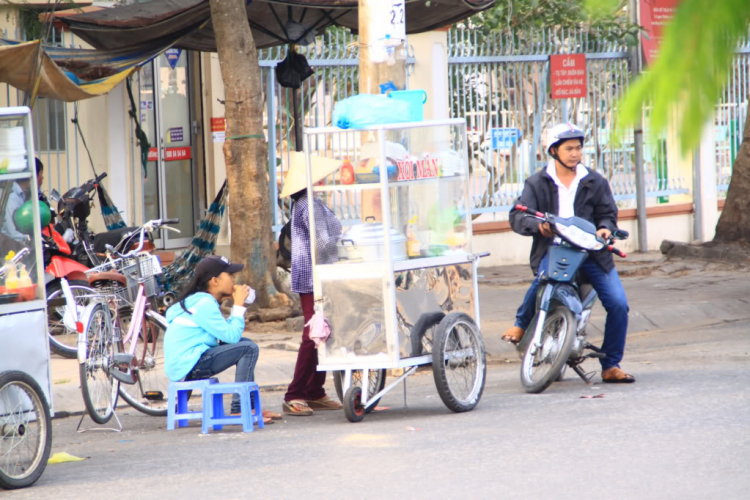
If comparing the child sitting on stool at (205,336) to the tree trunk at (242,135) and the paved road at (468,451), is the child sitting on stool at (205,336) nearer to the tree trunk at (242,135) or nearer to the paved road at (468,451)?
the paved road at (468,451)

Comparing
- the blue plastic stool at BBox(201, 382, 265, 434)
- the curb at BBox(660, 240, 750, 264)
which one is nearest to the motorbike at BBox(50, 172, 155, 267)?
the blue plastic stool at BBox(201, 382, 265, 434)

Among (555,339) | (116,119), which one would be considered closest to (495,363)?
(555,339)

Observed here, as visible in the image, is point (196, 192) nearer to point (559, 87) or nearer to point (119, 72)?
point (119, 72)

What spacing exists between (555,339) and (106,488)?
127 inches

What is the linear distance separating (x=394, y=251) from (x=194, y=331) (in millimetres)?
1346

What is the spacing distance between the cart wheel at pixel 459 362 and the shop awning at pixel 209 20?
481cm

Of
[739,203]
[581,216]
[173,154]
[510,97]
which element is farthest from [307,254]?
[739,203]

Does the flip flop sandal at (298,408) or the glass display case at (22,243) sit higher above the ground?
the glass display case at (22,243)

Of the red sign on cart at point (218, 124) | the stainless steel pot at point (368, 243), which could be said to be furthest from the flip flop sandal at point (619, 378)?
the red sign on cart at point (218, 124)

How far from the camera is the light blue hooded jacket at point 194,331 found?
21.4 ft

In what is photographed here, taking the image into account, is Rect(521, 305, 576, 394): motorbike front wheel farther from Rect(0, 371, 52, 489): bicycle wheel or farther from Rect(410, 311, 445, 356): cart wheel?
Rect(0, 371, 52, 489): bicycle wheel

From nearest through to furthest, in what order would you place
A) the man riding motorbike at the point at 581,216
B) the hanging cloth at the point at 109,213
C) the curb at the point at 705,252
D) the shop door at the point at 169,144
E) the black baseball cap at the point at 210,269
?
the black baseball cap at the point at 210,269 → the man riding motorbike at the point at 581,216 → the hanging cloth at the point at 109,213 → the shop door at the point at 169,144 → the curb at the point at 705,252

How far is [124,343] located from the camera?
7.05 metres

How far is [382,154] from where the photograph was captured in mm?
6398
